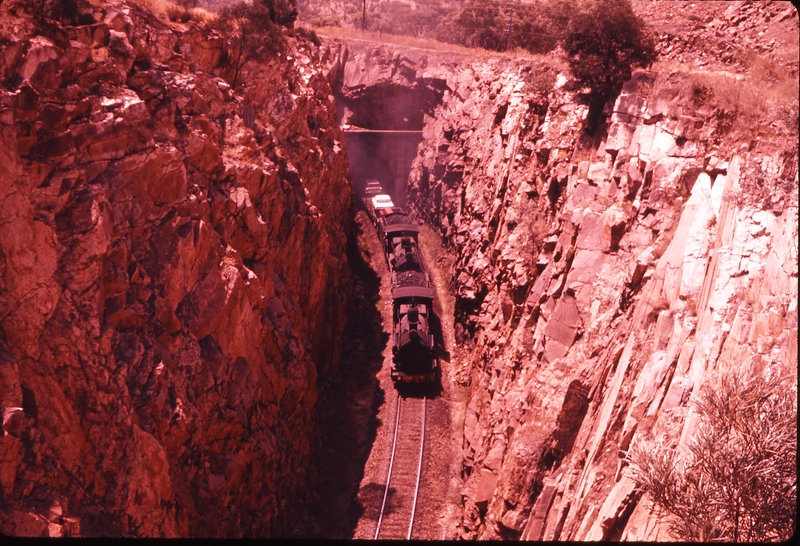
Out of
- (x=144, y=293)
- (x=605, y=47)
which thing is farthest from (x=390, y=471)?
(x=605, y=47)

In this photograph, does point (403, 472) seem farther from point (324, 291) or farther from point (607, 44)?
point (607, 44)

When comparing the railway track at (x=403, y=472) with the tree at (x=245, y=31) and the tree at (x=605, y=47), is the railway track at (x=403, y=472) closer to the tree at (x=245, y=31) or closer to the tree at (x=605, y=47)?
the tree at (x=605, y=47)

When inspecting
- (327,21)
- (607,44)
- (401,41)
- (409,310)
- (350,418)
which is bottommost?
(350,418)

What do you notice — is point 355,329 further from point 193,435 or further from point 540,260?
point 193,435

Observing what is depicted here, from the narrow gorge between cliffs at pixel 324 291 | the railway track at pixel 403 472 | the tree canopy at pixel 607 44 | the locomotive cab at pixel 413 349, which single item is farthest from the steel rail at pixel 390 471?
the tree canopy at pixel 607 44

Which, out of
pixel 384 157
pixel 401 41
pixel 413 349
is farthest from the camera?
pixel 401 41
